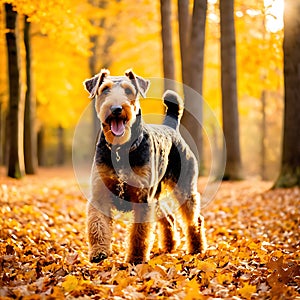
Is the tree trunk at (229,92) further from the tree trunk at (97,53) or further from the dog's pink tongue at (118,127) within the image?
the tree trunk at (97,53)

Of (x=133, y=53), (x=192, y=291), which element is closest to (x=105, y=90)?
(x=192, y=291)

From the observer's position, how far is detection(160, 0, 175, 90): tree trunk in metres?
11.7

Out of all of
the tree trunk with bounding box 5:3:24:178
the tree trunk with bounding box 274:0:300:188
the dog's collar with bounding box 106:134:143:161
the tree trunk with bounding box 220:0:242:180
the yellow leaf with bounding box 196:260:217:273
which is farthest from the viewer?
the tree trunk with bounding box 220:0:242:180

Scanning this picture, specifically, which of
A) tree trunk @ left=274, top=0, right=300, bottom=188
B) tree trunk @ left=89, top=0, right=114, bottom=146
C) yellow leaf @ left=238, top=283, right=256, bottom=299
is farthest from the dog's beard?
tree trunk @ left=89, top=0, right=114, bottom=146

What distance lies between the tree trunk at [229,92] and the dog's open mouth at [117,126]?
308 inches

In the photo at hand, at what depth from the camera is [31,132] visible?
1555 cm

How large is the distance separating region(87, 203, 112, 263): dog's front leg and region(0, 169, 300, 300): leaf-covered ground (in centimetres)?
11

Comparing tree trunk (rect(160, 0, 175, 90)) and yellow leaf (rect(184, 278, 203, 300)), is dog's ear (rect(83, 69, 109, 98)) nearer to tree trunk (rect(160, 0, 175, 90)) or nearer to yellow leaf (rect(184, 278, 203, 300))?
yellow leaf (rect(184, 278, 203, 300))

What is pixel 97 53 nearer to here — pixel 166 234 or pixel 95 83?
pixel 166 234

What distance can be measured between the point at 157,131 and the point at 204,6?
5.53 meters

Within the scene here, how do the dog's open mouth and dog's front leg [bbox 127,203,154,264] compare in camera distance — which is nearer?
the dog's open mouth

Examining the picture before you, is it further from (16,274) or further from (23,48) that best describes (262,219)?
(23,48)

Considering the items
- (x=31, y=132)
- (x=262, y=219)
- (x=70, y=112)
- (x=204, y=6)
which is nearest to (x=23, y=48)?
(x=31, y=132)

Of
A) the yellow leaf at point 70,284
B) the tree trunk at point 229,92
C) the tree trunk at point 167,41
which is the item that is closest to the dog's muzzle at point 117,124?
the yellow leaf at point 70,284
